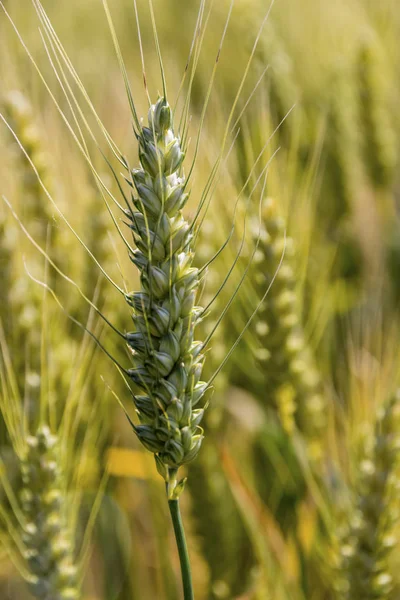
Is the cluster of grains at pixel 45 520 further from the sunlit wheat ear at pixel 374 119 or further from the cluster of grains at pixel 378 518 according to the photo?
the sunlit wheat ear at pixel 374 119

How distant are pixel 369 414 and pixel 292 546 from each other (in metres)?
0.28

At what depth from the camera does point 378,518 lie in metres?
0.78

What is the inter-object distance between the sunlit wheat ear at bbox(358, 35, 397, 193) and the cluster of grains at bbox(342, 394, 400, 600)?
0.85 metres

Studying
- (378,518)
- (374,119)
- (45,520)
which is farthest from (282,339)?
(374,119)

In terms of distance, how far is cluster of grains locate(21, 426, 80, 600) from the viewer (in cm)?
71

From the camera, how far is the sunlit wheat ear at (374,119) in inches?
57.4

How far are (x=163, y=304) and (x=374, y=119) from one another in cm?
117

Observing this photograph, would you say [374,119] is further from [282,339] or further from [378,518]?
[378,518]

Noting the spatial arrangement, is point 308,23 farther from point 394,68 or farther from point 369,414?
point 369,414

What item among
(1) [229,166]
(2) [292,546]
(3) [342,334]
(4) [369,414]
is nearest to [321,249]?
(3) [342,334]

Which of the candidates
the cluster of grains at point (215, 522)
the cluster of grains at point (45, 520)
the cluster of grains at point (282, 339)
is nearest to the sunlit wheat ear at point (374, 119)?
the cluster of grains at point (282, 339)

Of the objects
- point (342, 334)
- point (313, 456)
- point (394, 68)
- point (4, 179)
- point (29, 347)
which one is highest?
point (394, 68)

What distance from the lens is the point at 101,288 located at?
3.39 ft

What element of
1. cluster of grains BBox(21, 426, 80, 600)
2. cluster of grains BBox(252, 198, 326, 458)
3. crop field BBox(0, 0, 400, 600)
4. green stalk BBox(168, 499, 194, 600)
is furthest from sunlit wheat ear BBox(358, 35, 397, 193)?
green stalk BBox(168, 499, 194, 600)
